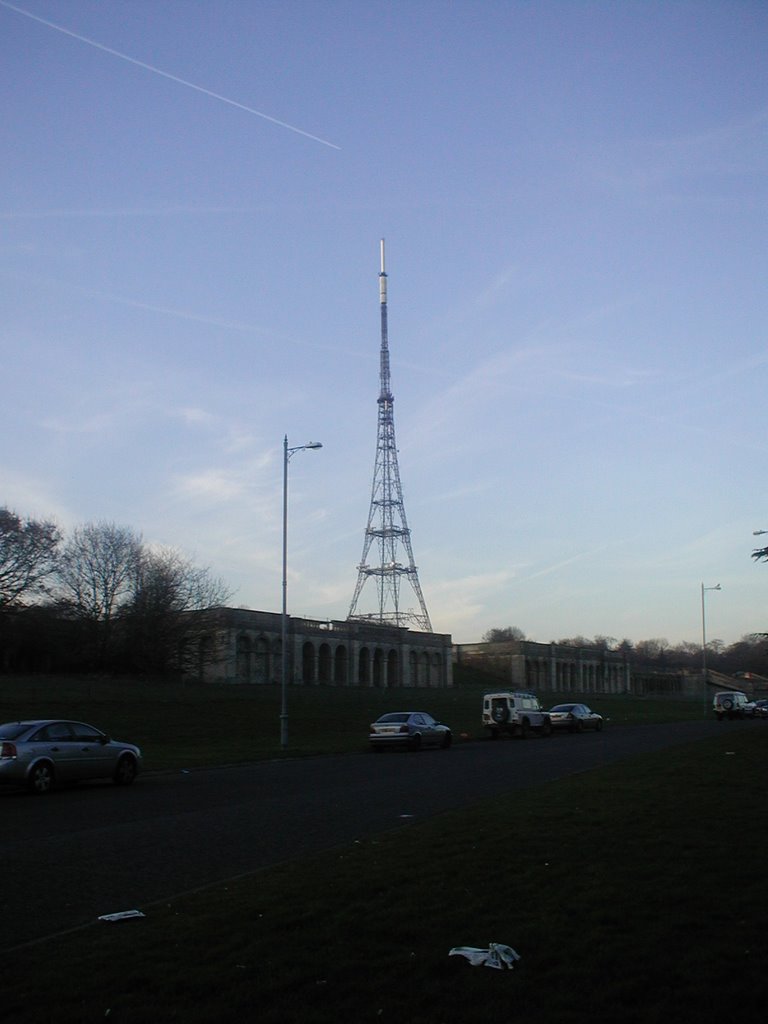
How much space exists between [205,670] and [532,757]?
5041 centimetres

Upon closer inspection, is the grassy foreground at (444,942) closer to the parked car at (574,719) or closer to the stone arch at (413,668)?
the parked car at (574,719)

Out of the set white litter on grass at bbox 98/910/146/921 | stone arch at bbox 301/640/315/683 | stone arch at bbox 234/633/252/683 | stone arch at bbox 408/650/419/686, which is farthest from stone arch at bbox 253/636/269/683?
white litter on grass at bbox 98/910/146/921

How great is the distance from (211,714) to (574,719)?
58.4 feet

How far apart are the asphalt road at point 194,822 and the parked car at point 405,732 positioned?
22.0 ft

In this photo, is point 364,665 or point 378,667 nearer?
point 364,665

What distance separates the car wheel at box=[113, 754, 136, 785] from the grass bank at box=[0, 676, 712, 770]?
130 inches

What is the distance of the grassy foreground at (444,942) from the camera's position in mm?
5418

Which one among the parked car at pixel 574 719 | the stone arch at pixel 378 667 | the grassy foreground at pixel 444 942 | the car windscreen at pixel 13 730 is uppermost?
the stone arch at pixel 378 667

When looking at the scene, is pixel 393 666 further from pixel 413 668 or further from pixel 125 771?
pixel 125 771

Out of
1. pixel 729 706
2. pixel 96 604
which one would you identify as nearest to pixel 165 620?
pixel 96 604

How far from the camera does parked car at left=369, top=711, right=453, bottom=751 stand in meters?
33.6

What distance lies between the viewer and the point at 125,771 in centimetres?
2128

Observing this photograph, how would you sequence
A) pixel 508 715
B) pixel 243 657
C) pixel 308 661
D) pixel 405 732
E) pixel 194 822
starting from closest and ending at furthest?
pixel 194 822, pixel 405 732, pixel 508 715, pixel 243 657, pixel 308 661

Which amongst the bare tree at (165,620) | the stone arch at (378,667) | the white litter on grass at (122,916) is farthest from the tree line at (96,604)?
the white litter on grass at (122,916)
